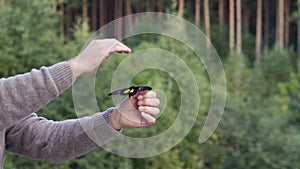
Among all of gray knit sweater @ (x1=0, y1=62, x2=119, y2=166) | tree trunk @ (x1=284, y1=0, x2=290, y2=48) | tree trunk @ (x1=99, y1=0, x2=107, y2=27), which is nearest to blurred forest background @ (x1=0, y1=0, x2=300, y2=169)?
gray knit sweater @ (x1=0, y1=62, x2=119, y2=166)

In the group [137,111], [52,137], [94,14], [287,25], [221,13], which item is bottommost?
[287,25]

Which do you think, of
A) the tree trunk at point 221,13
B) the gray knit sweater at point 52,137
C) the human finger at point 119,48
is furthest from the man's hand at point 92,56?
the tree trunk at point 221,13

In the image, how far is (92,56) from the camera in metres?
1.85

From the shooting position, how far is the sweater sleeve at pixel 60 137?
224 centimetres

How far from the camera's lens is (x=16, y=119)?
1.83m

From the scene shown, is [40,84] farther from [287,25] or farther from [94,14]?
[287,25]

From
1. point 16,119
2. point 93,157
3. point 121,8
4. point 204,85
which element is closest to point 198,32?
point 16,119

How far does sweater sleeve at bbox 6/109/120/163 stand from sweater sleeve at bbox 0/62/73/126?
435 mm

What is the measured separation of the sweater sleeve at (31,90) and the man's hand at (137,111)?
348 mm

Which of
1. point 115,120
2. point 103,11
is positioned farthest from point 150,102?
point 103,11

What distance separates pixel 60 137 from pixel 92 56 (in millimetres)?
508

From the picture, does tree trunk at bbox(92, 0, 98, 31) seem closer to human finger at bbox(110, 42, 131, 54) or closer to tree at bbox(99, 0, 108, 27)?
tree at bbox(99, 0, 108, 27)

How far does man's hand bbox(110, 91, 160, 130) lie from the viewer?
207 cm

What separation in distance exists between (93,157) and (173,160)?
4.54 ft
